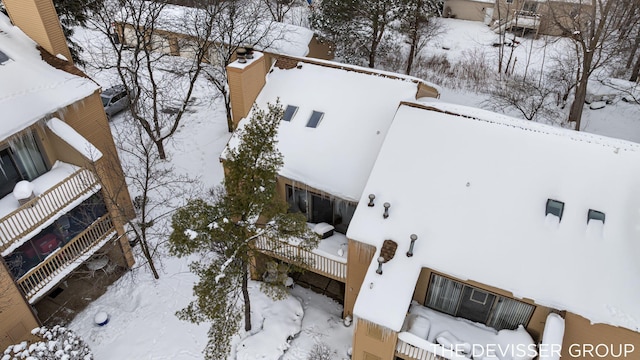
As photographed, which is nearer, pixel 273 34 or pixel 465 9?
pixel 273 34

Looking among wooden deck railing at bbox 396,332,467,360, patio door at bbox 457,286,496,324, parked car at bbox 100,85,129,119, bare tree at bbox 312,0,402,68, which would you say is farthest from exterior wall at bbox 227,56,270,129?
bare tree at bbox 312,0,402,68

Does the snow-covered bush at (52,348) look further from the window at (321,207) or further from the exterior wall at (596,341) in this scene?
the exterior wall at (596,341)

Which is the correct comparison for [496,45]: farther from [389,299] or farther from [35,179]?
[35,179]

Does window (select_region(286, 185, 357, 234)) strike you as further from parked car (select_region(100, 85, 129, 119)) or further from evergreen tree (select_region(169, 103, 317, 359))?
parked car (select_region(100, 85, 129, 119))

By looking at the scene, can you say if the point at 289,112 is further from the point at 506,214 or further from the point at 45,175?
the point at 45,175

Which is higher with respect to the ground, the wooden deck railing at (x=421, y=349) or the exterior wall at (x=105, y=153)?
the exterior wall at (x=105, y=153)

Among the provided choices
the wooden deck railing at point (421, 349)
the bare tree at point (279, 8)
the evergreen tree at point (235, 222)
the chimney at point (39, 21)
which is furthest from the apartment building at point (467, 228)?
the bare tree at point (279, 8)

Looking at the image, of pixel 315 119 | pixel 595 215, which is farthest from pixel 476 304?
pixel 315 119
